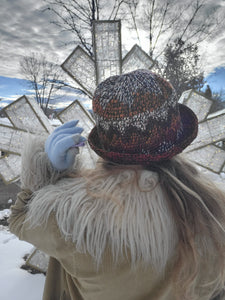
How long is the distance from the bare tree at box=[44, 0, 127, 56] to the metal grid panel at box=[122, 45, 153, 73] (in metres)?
3.40

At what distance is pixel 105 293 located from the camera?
2.62 feet

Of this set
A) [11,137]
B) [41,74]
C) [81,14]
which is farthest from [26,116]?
[41,74]

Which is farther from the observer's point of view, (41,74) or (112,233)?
(41,74)

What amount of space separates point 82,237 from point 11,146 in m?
1.32

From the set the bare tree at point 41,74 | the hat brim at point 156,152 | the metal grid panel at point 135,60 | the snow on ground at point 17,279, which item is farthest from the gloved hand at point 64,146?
the bare tree at point 41,74

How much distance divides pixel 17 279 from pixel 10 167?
4.15ft

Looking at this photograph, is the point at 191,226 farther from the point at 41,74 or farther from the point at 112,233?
the point at 41,74

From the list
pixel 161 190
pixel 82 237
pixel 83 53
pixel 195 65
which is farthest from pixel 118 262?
pixel 195 65

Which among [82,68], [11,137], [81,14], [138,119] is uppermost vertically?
[81,14]

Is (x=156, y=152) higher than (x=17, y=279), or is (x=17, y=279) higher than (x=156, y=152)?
(x=156, y=152)

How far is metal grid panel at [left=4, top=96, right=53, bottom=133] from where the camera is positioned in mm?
1755

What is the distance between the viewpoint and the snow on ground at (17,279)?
2019mm

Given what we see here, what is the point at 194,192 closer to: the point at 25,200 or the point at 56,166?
the point at 56,166

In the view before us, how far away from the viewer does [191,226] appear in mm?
766
